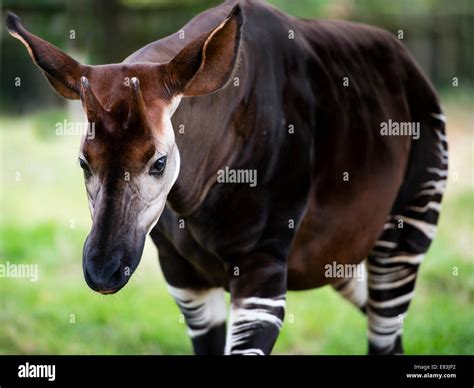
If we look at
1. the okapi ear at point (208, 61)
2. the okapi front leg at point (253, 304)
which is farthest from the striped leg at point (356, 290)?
the okapi ear at point (208, 61)

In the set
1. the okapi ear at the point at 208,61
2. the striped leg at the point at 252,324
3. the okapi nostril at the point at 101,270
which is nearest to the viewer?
the okapi nostril at the point at 101,270

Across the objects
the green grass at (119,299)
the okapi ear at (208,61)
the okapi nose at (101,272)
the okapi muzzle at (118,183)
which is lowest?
the green grass at (119,299)

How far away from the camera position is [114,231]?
2.68 m

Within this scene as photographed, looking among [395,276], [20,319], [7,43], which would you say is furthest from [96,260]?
[7,43]

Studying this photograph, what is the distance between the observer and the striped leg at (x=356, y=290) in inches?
182

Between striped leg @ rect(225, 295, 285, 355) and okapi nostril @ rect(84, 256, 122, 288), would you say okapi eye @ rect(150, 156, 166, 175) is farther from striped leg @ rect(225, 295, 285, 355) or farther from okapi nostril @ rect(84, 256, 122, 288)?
striped leg @ rect(225, 295, 285, 355)

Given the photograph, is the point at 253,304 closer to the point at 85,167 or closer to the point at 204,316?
the point at 204,316

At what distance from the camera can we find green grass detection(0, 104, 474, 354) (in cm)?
601

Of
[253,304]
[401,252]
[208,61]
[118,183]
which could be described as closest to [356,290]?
[401,252]

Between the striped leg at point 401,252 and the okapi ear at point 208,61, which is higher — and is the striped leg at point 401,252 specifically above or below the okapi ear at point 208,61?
below

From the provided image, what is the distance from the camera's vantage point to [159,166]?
281cm

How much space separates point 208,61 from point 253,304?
0.87m

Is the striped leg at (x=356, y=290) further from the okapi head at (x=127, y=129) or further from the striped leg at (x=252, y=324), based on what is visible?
the okapi head at (x=127, y=129)
